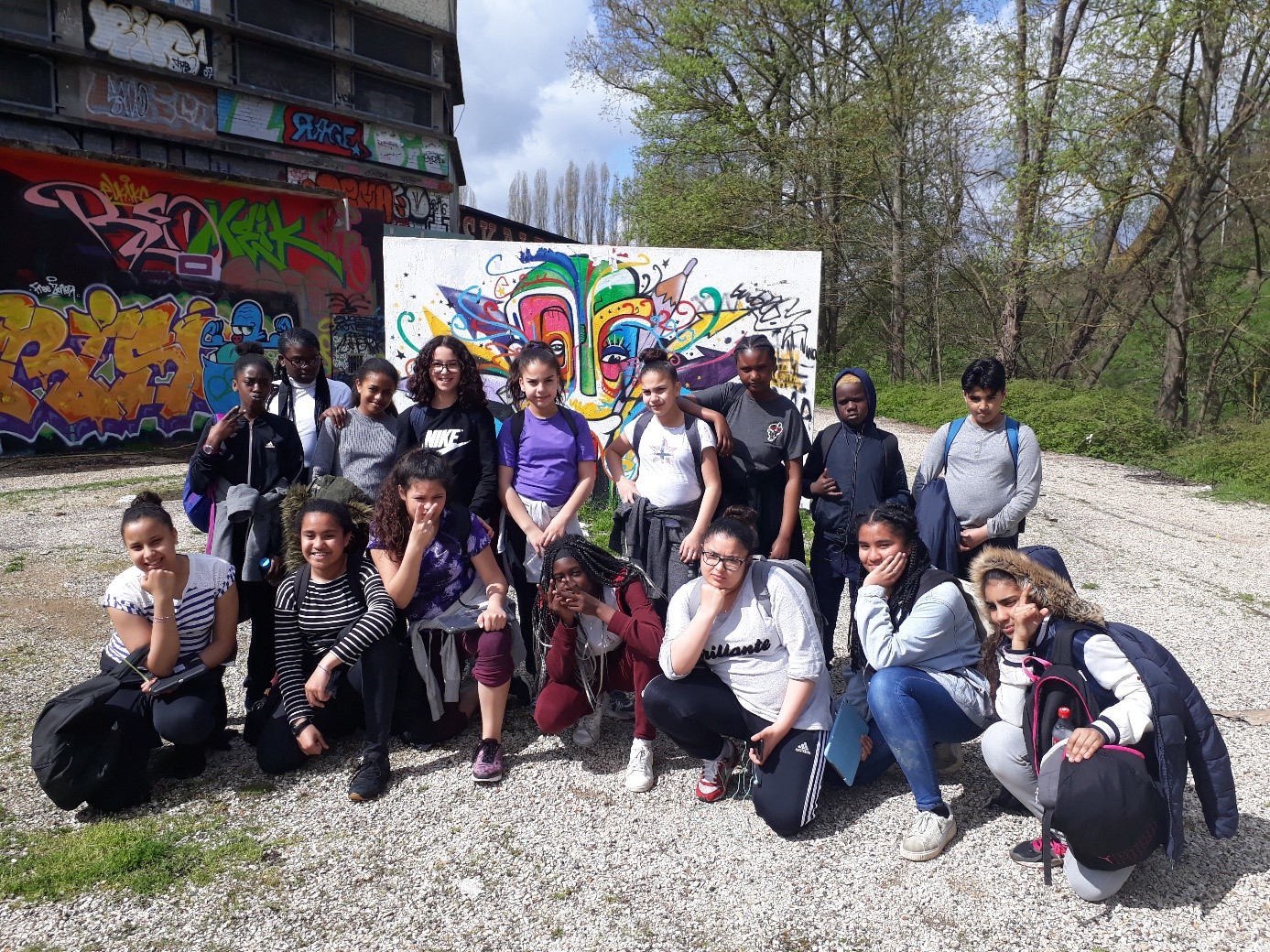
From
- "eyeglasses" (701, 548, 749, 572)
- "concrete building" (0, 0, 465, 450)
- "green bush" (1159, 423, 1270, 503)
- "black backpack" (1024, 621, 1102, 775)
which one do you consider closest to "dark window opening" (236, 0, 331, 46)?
"concrete building" (0, 0, 465, 450)

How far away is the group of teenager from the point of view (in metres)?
3.13

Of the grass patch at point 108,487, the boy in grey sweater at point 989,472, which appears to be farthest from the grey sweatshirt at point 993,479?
the grass patch at point 108,487

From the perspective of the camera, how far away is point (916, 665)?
3193 millimetres

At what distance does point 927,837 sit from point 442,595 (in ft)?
7.09

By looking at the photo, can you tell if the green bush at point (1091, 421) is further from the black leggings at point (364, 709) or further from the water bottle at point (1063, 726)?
the black leggings at point (364, 709)

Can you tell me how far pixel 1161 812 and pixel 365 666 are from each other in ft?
9.50

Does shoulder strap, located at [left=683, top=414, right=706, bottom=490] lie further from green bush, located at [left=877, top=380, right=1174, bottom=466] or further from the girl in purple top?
green bush, located at [left=877, top=380, right=1174, bottom=466]

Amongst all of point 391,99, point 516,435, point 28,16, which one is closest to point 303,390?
point 516,435

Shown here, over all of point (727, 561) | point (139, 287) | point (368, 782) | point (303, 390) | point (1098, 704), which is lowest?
point (368, 782)

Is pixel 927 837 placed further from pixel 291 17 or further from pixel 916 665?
pixel 291 17

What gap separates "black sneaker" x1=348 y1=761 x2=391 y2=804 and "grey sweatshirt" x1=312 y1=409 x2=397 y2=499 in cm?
130

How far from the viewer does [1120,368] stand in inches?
718

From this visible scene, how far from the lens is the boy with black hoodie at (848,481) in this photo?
4121 millimetres

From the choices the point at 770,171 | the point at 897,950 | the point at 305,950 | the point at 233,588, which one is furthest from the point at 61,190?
the point at 770,171
